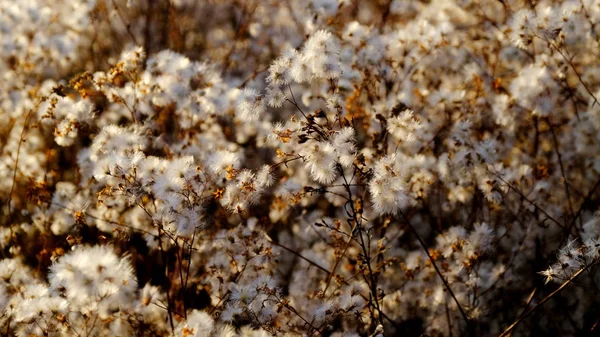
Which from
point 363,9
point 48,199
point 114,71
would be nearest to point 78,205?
point 48,199

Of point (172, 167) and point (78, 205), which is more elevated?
point (78, 205)

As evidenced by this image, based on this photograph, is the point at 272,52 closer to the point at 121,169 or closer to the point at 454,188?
the point at 454,188

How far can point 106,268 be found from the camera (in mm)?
2346

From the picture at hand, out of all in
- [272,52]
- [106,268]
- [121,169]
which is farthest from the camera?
[272,52]

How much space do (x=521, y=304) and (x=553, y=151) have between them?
1.72 meters

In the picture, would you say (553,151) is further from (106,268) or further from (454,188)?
(106,268)

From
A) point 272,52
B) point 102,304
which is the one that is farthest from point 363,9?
point 102,304

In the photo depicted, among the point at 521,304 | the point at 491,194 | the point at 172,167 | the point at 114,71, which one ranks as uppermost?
the point at 114,71

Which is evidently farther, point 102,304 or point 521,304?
point 521,304

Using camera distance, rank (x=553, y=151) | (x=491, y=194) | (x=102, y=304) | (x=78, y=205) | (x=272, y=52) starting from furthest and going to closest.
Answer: (x=272, y=52) < (x=553, y=151) < (x=78, y=205) < (x=491, y=194) < (x=102, y=304)

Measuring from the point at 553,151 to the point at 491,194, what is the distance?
176 centimetres

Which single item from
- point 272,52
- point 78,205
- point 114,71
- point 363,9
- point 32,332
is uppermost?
point 363,9

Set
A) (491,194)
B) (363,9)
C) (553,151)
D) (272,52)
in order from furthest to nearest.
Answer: (363,9), (272,52), (553,151), (491,194)

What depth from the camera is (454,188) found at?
13.0 feet
